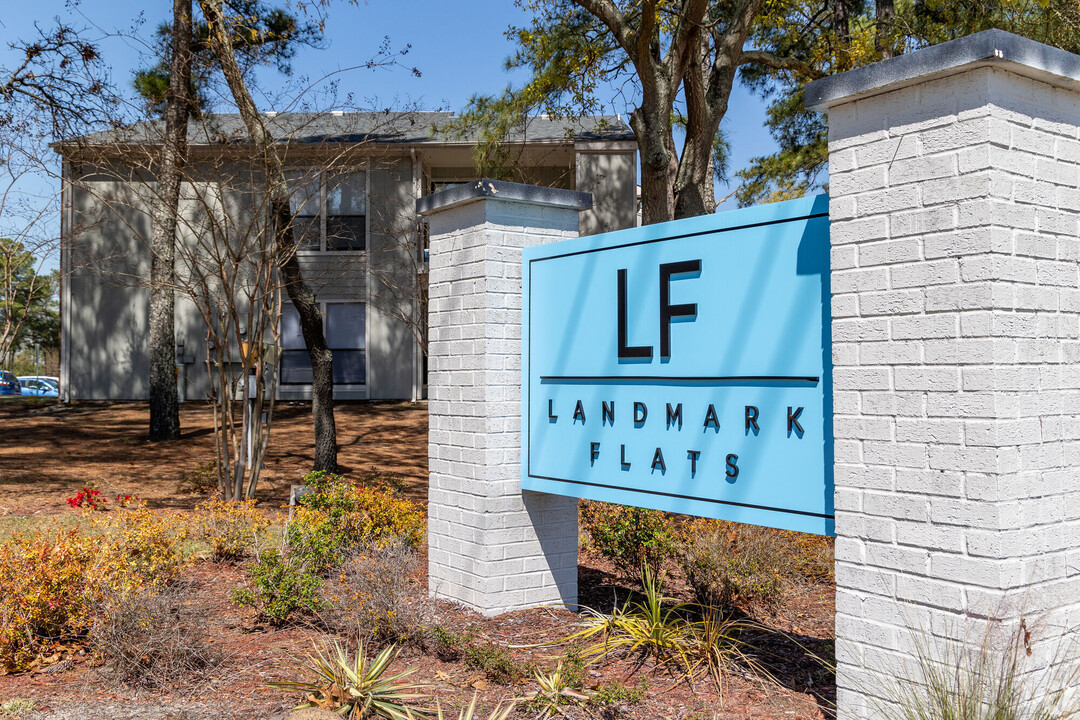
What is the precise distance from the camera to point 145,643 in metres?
4.74

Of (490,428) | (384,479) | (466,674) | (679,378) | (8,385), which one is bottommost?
(466,674)

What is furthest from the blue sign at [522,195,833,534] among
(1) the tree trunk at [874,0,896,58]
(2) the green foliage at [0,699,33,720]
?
(1) the tree trunk at [874,0,896,58]

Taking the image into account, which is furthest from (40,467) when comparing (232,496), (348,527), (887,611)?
(887,611)

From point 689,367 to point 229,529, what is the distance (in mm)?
4573

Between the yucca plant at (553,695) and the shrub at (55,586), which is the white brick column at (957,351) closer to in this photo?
the yucca plant at (553,695)

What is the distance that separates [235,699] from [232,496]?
5712mm

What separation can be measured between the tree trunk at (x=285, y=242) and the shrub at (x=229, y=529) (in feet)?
7.52

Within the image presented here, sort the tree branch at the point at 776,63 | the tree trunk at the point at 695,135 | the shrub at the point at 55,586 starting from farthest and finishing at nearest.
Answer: the tree branch at the point at 776,63 < the tree trunk at the point at 695,135 < the shrub at the point at 55,586

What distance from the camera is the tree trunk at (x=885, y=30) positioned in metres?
12.4

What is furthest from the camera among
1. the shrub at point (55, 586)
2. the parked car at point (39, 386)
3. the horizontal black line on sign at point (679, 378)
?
the parked car at point (39, 386)

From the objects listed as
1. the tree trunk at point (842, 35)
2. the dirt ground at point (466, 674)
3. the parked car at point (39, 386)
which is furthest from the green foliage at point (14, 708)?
the parked car at point (39, 386)

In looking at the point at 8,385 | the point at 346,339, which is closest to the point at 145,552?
the point at 346,339

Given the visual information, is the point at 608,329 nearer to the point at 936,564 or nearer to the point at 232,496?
the point at 936,564

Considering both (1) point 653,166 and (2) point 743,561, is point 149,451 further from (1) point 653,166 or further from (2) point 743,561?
(2) point 743,561
